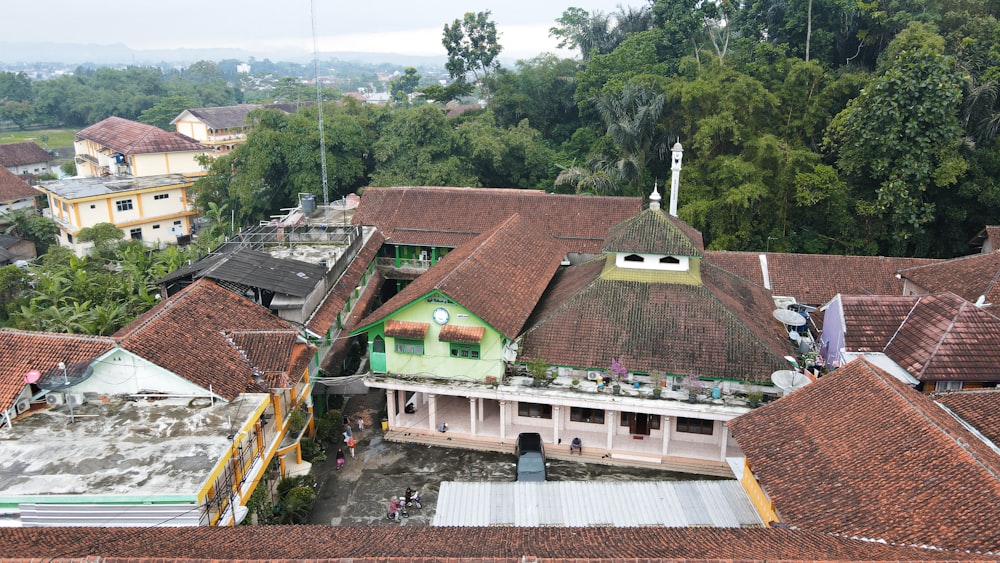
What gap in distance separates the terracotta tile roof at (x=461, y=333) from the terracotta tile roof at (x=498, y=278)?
1.49 feet

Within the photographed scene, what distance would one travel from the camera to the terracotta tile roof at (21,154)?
63.7m

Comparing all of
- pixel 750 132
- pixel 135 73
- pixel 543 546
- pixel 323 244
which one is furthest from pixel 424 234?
pixel 135 73

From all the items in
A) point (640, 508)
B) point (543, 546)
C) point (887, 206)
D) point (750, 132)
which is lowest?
point (640, 508)

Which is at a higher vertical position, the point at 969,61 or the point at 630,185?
the point at 969,61

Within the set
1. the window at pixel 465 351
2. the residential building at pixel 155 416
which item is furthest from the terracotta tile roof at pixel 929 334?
the residential building at pixel 155 416

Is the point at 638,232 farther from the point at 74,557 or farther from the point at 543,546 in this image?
the point at 74,557

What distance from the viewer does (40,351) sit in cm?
1788

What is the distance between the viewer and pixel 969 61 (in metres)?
32.2

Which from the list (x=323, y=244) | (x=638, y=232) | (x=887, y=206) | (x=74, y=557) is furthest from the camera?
(x=887, y=206)

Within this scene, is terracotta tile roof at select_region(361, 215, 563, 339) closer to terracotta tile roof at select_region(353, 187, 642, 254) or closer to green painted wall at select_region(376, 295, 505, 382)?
green painted wall at select_region(376, 295, 505, 382)

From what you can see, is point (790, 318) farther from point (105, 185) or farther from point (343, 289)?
point (105, 185)

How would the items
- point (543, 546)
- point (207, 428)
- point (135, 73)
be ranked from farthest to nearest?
point (135, 73)
point (207, 428)
point (543, 546)

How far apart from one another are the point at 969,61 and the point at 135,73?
122 metres

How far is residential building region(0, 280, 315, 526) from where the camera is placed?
14102 millimetres
